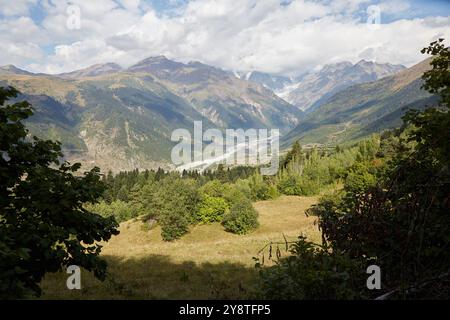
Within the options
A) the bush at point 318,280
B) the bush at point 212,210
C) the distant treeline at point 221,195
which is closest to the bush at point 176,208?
the distant treeline at point 221,195

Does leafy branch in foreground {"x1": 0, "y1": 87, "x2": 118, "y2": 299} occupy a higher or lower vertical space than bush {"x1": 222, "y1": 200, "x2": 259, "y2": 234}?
higher

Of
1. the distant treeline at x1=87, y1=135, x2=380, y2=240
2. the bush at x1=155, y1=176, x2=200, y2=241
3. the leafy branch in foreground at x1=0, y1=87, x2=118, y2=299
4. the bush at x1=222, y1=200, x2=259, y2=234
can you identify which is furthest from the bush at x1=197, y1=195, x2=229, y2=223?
the leafy branch in foreground at x1=0, y1=87, x2=118, y2=299

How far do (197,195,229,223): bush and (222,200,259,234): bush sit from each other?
6.39 m

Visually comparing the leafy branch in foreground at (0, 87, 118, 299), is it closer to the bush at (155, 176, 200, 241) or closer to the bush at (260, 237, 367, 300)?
the bush at (260, 237, 367, 300)

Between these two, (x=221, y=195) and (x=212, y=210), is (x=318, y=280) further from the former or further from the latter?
(x=221, y=195)

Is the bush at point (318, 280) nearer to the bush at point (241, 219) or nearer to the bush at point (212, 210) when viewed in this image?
the bush at point (241, 219)

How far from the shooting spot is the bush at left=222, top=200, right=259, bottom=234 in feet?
234

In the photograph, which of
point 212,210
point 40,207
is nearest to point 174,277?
point 40,207

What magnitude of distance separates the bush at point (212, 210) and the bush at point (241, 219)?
6391 millimetres

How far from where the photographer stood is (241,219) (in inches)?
2813

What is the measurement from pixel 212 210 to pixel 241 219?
31.6 ft
